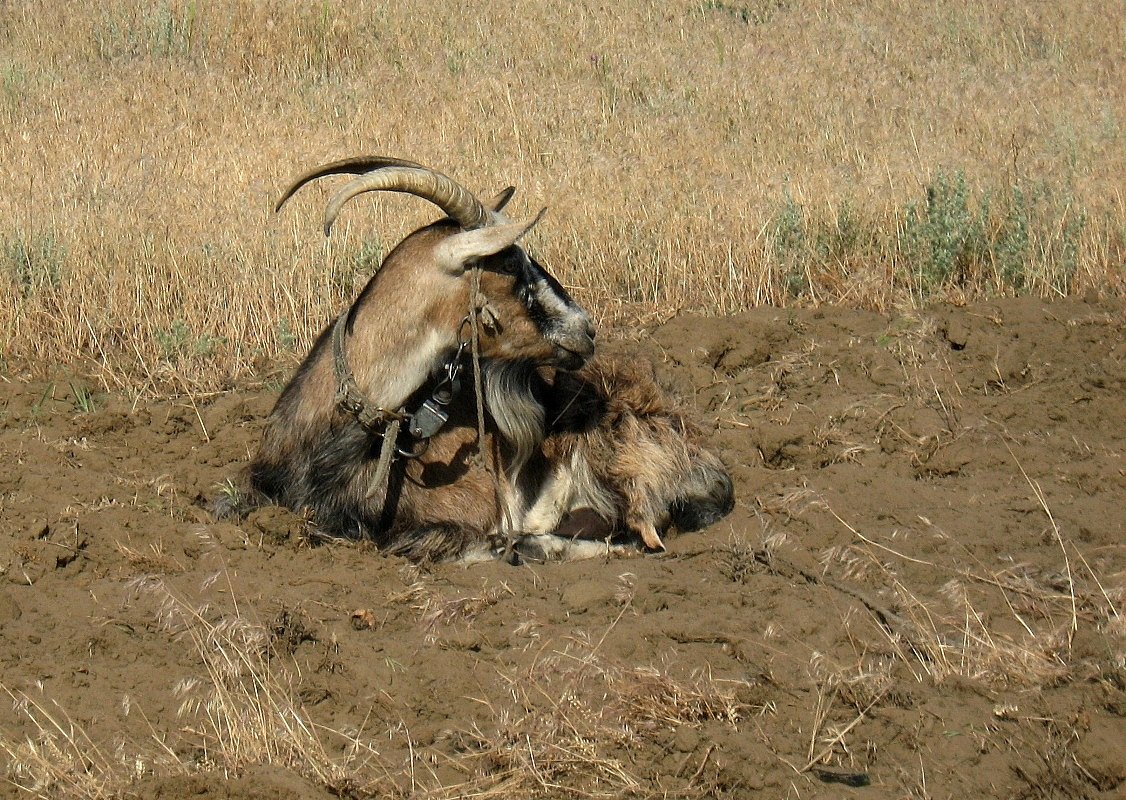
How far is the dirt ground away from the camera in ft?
12.7

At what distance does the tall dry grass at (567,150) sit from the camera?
8.75 metres

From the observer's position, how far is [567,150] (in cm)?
1215

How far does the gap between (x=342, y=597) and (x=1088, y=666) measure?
2.77 meters

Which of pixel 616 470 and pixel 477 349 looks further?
pixel 616 470

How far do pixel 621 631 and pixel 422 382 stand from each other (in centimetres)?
159

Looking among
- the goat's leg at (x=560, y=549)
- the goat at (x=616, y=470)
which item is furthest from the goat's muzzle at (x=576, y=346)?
the goat's leg at (x=560, y=549)

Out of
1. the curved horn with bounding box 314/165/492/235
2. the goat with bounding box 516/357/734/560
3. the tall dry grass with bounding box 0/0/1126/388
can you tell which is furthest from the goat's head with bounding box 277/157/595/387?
the tall dry grass with bounding box 0/0/1126/388

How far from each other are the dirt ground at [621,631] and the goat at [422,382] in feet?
0.87

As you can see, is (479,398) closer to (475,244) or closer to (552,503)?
(475,244)

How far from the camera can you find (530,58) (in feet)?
50.6

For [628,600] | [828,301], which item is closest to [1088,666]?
[628,600]

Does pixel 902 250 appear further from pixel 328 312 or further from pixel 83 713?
pixel 83 713

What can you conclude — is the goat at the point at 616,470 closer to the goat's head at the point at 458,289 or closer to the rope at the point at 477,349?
the rope at the point at 477,349

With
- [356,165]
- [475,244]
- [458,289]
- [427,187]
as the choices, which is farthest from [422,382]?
[356,165]
